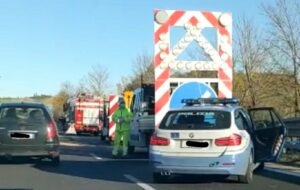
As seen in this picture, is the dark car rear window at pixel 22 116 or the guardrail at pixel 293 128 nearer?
the dark car rear window at pixel 22 116

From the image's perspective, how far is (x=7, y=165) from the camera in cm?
1633

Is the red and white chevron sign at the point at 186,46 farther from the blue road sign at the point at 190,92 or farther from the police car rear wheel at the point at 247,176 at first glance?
the police car rear wheel at the point at 247,176

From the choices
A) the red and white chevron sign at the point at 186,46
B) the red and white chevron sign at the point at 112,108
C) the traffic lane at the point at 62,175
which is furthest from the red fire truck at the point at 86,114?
the red and white chevron sign at the point at 186,46

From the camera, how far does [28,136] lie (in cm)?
1594

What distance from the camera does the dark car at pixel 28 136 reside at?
15859mm

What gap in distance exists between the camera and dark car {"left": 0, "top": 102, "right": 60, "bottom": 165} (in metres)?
15.9

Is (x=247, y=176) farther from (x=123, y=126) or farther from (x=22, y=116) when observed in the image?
(x=123, y=126)

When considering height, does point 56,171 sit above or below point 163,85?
below

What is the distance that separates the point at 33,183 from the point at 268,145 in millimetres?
4888

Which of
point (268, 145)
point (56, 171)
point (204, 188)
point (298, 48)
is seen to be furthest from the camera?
point (298, 48)

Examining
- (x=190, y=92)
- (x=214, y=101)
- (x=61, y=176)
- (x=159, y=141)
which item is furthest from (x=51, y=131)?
(x=159, y=141)

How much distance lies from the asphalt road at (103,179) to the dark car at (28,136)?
366mm

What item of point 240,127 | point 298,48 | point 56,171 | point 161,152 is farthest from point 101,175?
point 298,48

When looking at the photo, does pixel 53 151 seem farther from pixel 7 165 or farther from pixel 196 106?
pixel 196 106
